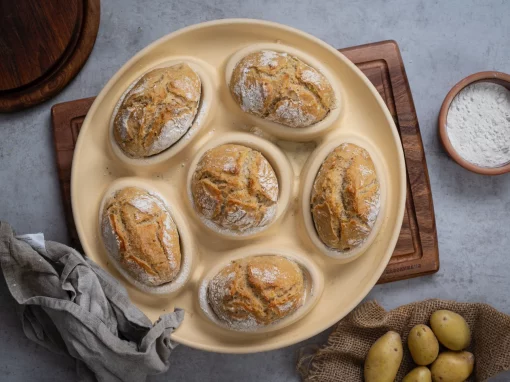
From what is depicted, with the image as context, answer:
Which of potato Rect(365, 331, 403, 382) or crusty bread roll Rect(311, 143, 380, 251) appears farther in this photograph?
potato Rect(365, 331, 403, 382)

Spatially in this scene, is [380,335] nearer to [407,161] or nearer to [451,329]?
[451,329]

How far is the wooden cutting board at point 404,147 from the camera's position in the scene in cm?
212

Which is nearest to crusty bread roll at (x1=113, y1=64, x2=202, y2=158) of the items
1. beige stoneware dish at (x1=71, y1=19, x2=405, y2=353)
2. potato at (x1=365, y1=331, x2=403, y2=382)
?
beige stoneware dish at (x1=71, y1=19, x2=405, y2=353)

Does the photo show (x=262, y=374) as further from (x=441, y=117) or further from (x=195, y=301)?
(x=441, y=117)

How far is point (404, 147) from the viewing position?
2.12 m

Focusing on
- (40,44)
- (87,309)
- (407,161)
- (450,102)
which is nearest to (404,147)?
(407,161)

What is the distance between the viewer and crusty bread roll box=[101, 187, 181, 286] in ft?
6.05

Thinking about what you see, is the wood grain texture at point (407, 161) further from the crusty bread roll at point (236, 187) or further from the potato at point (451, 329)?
the crusty bread roll at point (236, 187)

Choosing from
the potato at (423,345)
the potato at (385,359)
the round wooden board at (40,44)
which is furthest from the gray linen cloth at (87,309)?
the potato at (423,345)

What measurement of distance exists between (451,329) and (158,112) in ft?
4.24

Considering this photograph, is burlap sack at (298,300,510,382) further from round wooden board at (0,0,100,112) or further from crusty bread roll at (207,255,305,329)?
round wooden board at (0,0,100,112)

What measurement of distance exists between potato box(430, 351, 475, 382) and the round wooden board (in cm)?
174

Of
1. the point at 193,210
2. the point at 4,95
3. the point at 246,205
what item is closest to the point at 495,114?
the point at 246,205

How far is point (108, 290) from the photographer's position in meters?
1.91
